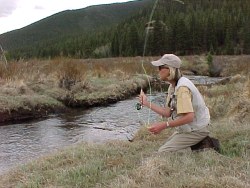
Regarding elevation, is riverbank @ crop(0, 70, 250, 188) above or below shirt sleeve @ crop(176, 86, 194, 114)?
below

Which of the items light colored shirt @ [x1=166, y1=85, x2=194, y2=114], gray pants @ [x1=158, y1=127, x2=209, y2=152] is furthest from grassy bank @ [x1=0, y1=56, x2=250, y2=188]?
light colored shirt @ [x1=166, y1=85, x2=194, y2=114]

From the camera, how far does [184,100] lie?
5.21m

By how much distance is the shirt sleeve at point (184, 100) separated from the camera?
5.19m

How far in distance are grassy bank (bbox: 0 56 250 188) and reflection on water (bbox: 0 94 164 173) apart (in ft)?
6.10

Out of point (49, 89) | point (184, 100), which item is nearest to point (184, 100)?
point (184, 100)

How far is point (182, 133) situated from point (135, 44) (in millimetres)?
61557

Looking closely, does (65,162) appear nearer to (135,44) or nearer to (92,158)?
(92,158)

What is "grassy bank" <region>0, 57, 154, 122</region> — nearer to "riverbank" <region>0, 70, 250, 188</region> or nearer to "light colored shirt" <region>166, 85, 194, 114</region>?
"riverbank" <region>0, 70, 250, 188</region>

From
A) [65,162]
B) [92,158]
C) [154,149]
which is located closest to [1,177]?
[65,162]

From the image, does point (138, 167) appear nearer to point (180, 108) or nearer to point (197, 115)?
point (180, 108)

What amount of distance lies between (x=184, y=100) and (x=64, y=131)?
5.98 metres

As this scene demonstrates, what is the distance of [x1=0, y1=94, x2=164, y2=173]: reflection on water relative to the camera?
8.62m

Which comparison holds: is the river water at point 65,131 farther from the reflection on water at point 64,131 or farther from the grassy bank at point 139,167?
the grassy bank at point 139,167

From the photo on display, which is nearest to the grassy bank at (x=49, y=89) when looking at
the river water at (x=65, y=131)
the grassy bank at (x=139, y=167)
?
A: the river water at (x=65, y=131)
